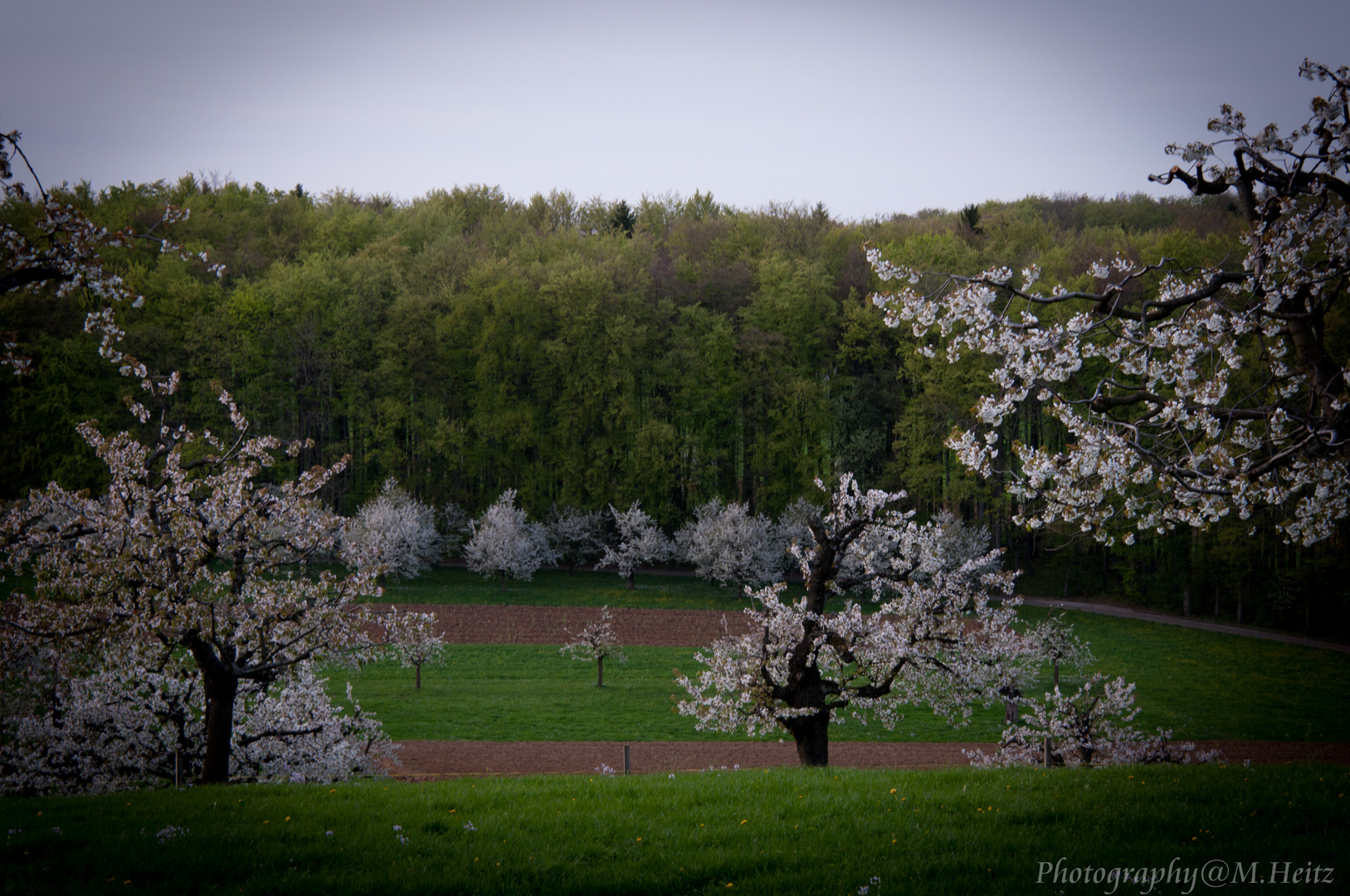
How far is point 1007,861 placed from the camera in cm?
589

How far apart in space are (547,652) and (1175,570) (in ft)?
91.5

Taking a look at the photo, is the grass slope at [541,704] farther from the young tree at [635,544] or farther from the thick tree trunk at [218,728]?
the young tree at [635,544]

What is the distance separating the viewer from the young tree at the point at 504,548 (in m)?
33.8

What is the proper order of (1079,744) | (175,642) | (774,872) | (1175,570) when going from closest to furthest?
(774,872) → (175,642) → (1079,744) → (1175,570)

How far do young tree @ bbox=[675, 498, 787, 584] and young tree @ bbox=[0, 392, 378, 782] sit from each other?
24.2 metres

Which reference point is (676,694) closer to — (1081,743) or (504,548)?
(1081,743)

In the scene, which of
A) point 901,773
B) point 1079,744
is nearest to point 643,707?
point 1079,744

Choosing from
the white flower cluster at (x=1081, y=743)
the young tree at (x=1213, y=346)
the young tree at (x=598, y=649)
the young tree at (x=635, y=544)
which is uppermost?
the young tree at (x=1213, y=346)

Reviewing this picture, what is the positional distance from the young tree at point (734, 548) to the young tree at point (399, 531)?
11.6 meters

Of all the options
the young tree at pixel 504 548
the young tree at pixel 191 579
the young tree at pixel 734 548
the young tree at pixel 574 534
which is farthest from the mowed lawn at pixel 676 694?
the young tree at pixel 574 534

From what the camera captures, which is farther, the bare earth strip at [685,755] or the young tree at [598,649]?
the young tree at [598,649]

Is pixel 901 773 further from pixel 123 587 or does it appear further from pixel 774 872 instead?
pixel 123 587

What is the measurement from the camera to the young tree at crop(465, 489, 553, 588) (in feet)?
111

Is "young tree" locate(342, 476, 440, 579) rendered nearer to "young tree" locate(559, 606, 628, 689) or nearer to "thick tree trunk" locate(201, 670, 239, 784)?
"young tree" locate(559, 606, 628, 689)
